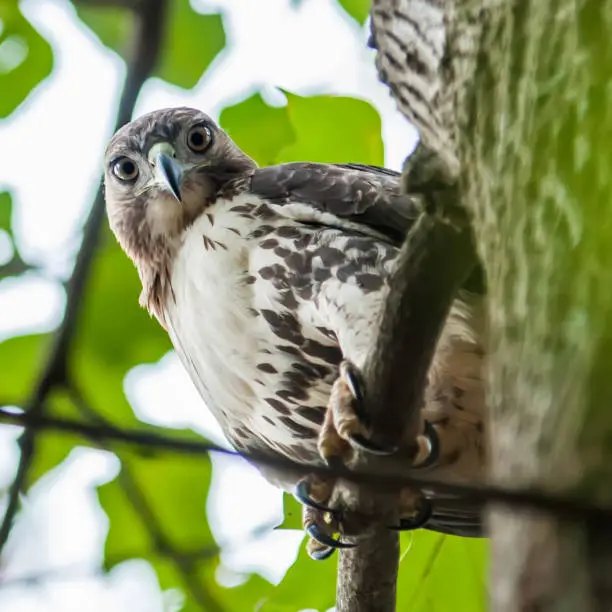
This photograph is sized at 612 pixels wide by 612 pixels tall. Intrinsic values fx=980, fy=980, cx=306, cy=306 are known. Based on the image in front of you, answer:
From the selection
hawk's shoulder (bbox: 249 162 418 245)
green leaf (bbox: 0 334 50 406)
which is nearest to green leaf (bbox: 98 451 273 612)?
green leaf (bbox: 0 334 50 406)

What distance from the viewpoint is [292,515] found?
105 inches

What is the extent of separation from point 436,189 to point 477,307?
96cm

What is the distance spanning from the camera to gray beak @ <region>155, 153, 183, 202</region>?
297cm

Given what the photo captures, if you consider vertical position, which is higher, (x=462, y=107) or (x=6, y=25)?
(x=462, y=107)

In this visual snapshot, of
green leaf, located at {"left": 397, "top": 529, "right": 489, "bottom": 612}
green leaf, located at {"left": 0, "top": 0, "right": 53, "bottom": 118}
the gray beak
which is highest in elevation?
green leaf, located at {"left": 0, "top": 0, "right": 53, "bottom": 118}

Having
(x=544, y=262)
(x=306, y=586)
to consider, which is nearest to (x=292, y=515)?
(x=306, y=586)

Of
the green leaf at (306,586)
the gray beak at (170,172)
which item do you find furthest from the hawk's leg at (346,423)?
the gray beak at (170,172)

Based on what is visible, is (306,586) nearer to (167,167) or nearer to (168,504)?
(168,504)

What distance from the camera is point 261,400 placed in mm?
2680

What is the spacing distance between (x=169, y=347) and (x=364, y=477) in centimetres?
202

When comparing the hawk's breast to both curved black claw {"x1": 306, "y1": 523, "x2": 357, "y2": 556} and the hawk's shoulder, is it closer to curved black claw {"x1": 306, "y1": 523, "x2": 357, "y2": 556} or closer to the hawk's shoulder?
the hawk's shoulder

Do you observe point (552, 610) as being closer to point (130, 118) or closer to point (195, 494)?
point (130, 118)

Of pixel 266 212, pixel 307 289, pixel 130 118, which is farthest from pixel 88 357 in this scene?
pixel 130 118

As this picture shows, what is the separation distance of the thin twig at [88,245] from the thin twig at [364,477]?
365mm
